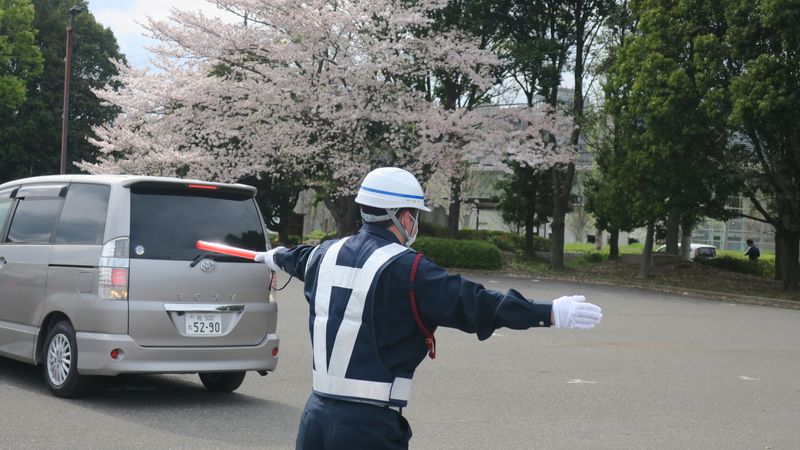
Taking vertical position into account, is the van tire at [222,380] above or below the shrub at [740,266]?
below

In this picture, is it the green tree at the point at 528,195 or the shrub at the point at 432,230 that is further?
the shrub at the point at 432,230

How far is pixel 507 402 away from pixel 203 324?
108 inches

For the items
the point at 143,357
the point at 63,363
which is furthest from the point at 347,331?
the point at 63,363

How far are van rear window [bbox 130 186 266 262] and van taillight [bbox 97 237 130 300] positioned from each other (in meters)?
0.09

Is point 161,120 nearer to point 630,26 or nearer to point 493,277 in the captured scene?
point 493,277

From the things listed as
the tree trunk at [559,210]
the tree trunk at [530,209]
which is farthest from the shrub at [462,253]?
the tree trunk at [530,209]

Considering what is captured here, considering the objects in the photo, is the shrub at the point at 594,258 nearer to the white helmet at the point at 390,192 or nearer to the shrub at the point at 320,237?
the shrub at the point at 320,237

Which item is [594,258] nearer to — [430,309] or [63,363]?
[63,363]

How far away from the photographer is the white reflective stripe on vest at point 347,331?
3.50 meters

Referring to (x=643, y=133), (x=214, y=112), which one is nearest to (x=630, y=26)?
(x=643, y=133)

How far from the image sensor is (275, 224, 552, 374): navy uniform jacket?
3.44 meters

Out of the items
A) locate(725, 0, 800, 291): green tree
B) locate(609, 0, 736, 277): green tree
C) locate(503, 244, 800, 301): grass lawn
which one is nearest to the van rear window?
locate(725, 0, 800, 291): green tree

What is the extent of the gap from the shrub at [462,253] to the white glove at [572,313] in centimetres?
2889

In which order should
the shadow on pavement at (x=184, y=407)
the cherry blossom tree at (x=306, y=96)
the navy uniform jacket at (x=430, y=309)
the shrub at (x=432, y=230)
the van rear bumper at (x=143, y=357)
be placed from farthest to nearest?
the shrub at (x=432, y=230)
the cherry blossom tree at (x=306, y=96)
the van rear bumper at (x=143, y=357)
the shadow on pavement at (x=184, y=407)
the navy uniform jacket at (x=430, y=309)
